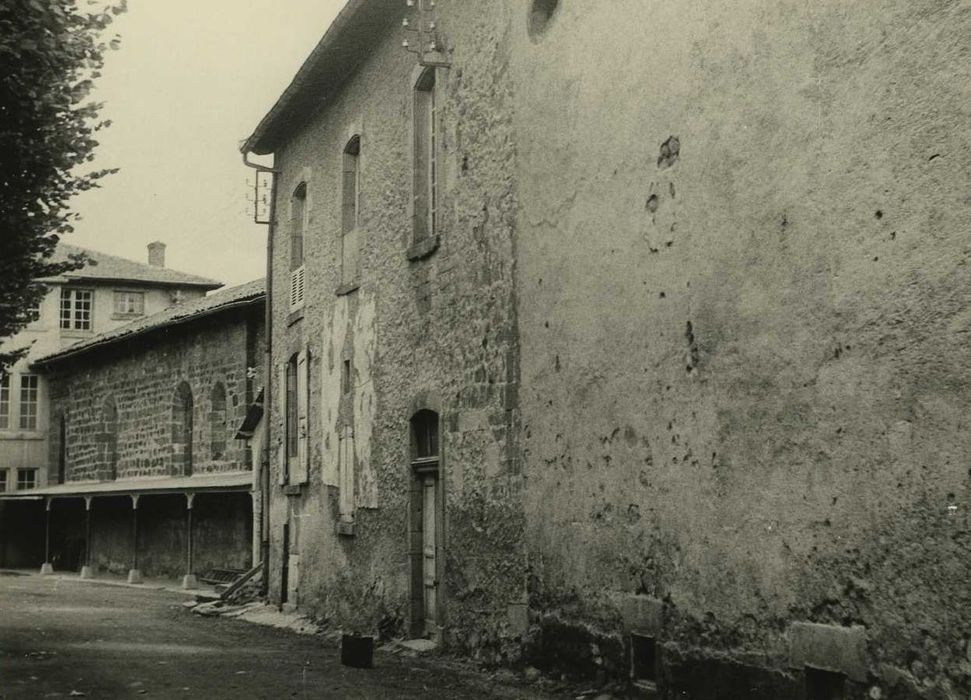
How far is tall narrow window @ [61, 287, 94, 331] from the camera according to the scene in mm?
36469

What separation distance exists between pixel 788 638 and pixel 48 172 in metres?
8.28

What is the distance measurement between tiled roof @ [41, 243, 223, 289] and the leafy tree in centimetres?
2492

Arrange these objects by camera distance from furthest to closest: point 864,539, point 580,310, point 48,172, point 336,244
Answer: point 336,244
point 48,172
point 580,310
point 864,539

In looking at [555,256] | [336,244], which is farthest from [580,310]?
[336,244]

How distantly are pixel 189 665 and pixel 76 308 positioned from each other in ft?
92.9

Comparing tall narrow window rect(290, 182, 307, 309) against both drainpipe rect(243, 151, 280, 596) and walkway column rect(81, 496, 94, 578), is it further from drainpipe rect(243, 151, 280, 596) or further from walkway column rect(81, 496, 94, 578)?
walkway column rect(81, 496, 94, 578)

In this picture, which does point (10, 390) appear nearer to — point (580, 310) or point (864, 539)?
point (580, 310)

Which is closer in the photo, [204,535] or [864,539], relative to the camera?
[864,539]

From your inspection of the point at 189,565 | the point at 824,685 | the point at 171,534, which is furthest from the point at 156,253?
the point at 824,685

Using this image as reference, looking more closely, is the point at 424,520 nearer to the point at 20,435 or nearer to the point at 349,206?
the point at 349,206

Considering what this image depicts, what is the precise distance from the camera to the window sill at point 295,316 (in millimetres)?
16328

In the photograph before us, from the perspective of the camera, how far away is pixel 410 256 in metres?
12.1

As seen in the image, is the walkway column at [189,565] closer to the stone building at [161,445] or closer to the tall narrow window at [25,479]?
the stone building at [161,445]

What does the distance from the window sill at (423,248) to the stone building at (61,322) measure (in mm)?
23846
